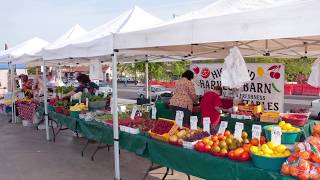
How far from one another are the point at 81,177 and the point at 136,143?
4.43 ft

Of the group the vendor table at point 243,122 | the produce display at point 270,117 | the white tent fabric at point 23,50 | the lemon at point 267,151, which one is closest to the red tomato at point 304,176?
the lemon at point 267,151

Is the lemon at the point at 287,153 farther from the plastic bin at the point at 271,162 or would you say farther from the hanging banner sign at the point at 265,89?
the hanging banner sign at the point at 265,89

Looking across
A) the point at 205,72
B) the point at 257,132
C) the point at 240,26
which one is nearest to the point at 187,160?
the point at 257,132

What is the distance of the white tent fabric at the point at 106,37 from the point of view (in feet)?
16.0

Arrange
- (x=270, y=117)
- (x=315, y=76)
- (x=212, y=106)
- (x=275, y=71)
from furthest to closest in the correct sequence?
(x=275, y=71) → (x=212, y=106) → (x=270, y=117) → (x=315, y=76)

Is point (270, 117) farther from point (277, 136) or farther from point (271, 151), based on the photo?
point (271, 151)

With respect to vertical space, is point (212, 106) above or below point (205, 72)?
below

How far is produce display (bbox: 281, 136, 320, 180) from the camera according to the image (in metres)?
2.50

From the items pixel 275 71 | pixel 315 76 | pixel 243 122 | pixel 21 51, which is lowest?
pixel 243 122

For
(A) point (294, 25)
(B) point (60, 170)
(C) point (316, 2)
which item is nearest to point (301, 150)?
(A) point (294, 25)

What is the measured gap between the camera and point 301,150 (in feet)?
8.86

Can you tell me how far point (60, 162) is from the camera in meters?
6.05

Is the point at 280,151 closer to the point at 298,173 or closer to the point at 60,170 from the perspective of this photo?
the point at 298,173

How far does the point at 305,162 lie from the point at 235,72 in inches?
60.3
